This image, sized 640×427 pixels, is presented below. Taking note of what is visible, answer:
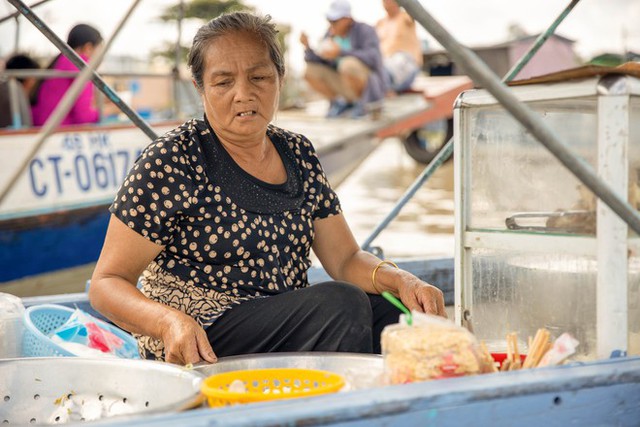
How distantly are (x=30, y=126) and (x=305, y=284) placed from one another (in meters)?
4.15

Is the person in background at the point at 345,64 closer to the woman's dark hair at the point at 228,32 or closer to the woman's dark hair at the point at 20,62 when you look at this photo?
the woman's dark hair at the point at 20,62

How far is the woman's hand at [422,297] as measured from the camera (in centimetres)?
193

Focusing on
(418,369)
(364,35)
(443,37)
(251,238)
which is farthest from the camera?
(364,35)

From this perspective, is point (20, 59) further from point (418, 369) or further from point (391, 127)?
point (418, 369)

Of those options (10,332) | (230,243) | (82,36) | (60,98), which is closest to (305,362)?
(230,243)

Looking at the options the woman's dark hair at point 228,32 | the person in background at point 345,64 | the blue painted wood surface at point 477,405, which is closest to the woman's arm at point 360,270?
the woman's dark hair at point 228,32

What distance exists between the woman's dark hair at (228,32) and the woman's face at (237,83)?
0.6 inches

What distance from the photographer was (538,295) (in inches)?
69.6

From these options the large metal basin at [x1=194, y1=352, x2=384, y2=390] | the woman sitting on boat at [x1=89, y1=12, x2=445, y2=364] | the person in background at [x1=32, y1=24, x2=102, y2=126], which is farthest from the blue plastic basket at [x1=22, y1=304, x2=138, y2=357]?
the person in background at [x1=32, y1=24, x2=102, y2=126]

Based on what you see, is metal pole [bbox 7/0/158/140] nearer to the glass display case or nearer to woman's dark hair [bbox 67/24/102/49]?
the glass display case

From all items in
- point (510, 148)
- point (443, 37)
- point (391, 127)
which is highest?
point (443, 37)

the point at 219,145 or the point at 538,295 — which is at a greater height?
the point at 219,145

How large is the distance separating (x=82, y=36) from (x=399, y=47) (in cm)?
526

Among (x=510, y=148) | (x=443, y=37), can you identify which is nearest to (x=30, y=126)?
(x=510, y=148)
